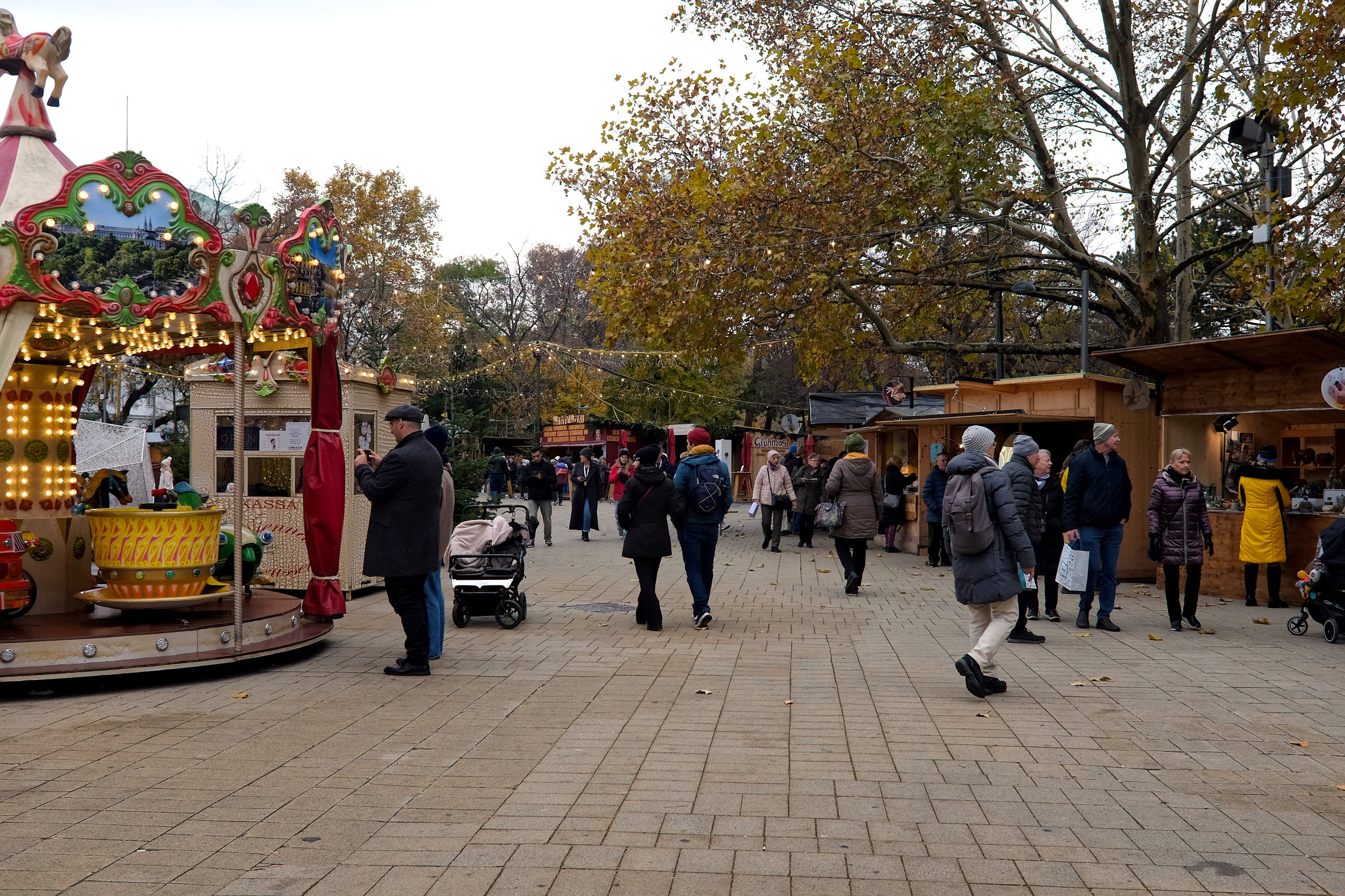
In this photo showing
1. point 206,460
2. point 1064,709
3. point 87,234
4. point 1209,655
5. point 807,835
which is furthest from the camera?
point 206,460

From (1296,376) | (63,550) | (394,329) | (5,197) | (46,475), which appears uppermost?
(394,329)

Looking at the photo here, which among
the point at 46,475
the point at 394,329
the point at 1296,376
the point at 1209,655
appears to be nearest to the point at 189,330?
the point at 46,475

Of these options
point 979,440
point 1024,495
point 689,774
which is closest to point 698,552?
point 1024,495

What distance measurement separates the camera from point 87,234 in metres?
7.49

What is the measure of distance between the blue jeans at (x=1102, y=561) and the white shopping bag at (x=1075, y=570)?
21cm

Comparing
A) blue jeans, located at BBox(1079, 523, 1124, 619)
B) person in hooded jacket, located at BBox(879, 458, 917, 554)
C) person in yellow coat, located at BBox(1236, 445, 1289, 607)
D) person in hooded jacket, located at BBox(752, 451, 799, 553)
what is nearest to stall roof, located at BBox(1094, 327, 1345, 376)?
person in yellow coat, located at BBox(1236, 445, 1289, 607)

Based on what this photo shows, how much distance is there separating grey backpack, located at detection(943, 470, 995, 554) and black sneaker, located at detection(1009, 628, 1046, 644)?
8.73 ft

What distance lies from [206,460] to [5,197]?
5401 mm

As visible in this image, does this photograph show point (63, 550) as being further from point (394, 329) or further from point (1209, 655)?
point (394, 329)

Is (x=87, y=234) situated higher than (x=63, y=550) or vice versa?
(x=87, y=234)

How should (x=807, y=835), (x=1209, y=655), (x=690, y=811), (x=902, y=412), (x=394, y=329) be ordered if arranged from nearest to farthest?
(x=807, y=835) < (x=690, y=811) < (x=1209, y=655) < (x=902, y=412) < (x=394, y=329)

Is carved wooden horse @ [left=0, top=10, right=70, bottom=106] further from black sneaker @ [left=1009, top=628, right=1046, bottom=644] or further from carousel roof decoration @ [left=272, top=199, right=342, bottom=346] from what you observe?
black sneaker @ [left=1009, top=628, right=1046, bottom=644]

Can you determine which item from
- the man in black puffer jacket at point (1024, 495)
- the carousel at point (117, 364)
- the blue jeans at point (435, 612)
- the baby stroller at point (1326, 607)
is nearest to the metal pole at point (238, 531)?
the carousel at point (117, 364)

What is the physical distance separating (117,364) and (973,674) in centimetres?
852
